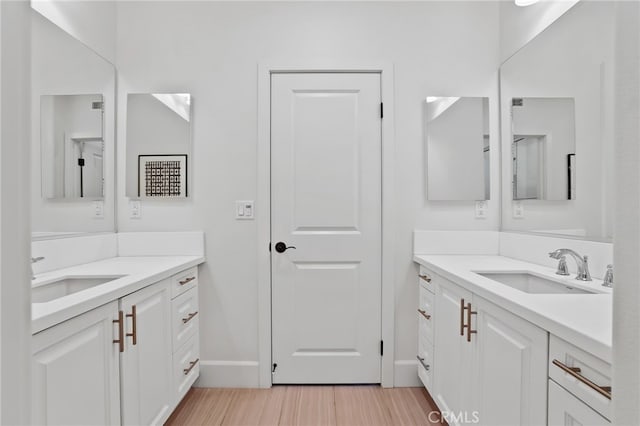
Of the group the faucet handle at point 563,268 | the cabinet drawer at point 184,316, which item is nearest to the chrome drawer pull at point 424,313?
the faucet handle at point 563,268

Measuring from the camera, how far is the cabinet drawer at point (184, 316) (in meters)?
1.88

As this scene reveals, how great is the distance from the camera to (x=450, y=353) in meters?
1.68

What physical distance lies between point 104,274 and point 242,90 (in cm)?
140

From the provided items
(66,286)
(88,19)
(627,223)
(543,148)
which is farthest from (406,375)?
(88,19)

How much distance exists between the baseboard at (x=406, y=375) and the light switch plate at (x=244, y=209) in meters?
1.41

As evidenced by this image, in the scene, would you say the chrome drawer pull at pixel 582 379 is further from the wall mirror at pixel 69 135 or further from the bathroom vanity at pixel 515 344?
the wall mirror at pixel 69 135

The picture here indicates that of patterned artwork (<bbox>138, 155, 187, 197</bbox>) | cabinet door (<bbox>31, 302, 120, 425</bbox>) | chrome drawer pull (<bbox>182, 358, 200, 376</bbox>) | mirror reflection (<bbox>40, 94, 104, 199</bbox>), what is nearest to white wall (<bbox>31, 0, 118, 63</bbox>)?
mirror reflection (<bbox>40, 94, 104, 199</bbox>)

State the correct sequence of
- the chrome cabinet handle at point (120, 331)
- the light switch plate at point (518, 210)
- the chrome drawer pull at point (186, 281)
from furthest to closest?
the light switch plate at point (518, 210) → the chrome drawer pull at point (186, 281) → the chrome cabinet handle at point (120, 331)

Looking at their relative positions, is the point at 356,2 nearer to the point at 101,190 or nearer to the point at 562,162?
the point at 562,162

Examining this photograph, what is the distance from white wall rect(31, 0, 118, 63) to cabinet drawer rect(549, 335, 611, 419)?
8.59 ft

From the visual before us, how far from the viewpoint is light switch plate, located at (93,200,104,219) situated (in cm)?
210

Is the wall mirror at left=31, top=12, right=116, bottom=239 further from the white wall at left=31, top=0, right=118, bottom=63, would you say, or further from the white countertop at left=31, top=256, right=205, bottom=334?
the white countertop at left=31, top=256, right=205, bottom=334

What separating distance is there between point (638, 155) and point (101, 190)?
2489mm

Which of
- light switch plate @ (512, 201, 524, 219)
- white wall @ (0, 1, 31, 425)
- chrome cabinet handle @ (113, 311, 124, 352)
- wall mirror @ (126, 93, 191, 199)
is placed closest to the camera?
white wall @ (0, 1, 31, 425)
